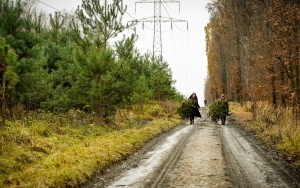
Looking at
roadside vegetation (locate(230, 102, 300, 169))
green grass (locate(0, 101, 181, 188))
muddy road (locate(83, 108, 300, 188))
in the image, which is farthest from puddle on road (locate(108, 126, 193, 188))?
roadside vegetation (locate(230, 102, 300, 169))

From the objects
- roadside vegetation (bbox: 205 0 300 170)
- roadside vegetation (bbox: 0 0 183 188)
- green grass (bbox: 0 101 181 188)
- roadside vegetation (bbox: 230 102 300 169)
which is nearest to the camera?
green grass (bbox: 0 101 181 188)

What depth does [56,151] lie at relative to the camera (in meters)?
8.96

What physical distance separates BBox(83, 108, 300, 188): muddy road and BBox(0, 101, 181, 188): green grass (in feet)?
1.56

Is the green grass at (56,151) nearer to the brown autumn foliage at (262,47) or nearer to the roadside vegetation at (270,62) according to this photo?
the roadside vegetation at (270,62)

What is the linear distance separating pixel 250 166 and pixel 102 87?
24.8ft

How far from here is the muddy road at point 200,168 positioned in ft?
22.2

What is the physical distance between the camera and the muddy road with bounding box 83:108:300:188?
6.77 metres

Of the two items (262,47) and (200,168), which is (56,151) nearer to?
(200,168)

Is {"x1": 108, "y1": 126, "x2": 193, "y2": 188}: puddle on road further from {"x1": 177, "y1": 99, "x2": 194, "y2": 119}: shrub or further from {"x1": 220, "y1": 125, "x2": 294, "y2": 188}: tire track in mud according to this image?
{"x1": 177, "y1": 99, "x2": 194, "y2": 119}: shrub

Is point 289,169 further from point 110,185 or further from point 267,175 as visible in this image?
point 110,185

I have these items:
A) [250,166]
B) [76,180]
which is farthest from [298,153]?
[76,180]

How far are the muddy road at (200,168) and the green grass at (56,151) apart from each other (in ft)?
1.56

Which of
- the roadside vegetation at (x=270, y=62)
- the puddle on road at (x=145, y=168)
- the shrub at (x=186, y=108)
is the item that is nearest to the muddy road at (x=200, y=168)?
the puddle on road at (x=145, y=168)

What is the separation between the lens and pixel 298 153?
9.51 metres
